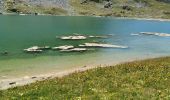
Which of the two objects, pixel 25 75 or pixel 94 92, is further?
pixel 25 75

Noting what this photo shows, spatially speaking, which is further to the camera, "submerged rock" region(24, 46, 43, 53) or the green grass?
"submerged rock" region(24, 46, 43, 53)

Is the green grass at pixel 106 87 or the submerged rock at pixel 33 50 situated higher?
the green grass at pixel 106 87

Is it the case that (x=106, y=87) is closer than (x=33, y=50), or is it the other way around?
(x=106, y=87)

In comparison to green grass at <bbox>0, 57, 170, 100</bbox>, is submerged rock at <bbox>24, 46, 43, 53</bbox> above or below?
below

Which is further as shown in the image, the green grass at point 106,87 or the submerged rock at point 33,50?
the submerged rock at point 33,50

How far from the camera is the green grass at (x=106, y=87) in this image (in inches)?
1017

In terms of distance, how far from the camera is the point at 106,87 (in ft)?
95.0

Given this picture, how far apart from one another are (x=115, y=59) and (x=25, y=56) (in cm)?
1664

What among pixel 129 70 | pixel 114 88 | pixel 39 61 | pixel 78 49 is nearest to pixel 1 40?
pixel 78 49

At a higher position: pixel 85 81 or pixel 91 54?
pixel 85 81

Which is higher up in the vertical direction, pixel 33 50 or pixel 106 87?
pixel 106 87

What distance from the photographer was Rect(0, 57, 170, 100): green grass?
25.8 m

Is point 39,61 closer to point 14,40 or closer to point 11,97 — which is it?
point 14,40

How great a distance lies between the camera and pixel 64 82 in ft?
104
